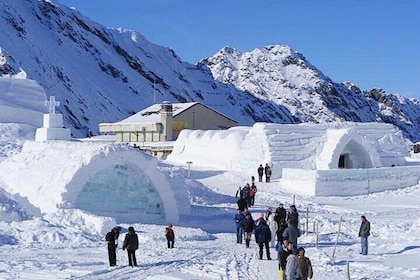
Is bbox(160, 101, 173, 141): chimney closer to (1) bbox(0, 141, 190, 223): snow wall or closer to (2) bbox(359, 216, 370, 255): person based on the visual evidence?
(1) bbox(0, 141, 190, 223): snow wall

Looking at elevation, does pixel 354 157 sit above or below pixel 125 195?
above

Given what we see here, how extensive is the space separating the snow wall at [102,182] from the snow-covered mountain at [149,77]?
50.1 metres

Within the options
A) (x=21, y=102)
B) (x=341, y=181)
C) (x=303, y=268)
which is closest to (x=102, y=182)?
(x=303, y=268)

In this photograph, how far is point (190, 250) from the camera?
14.9 metres

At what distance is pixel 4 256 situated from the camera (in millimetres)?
12625

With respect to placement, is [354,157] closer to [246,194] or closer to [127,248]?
[246,194]

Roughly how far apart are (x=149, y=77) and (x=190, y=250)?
363 ft

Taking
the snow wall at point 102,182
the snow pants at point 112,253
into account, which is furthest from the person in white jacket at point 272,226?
the snow pants at point 112,253

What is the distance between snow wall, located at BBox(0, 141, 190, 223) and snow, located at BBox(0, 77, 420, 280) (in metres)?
0.04

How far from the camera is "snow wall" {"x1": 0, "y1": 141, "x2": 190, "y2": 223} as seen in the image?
18.2 meters

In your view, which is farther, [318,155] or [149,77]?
[149,77]

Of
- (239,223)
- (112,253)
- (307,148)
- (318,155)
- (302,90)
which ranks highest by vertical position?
(302,90)

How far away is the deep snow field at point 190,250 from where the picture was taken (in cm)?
1193

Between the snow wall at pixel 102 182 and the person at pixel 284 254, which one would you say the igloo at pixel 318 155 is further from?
the person at pixel 284 254
